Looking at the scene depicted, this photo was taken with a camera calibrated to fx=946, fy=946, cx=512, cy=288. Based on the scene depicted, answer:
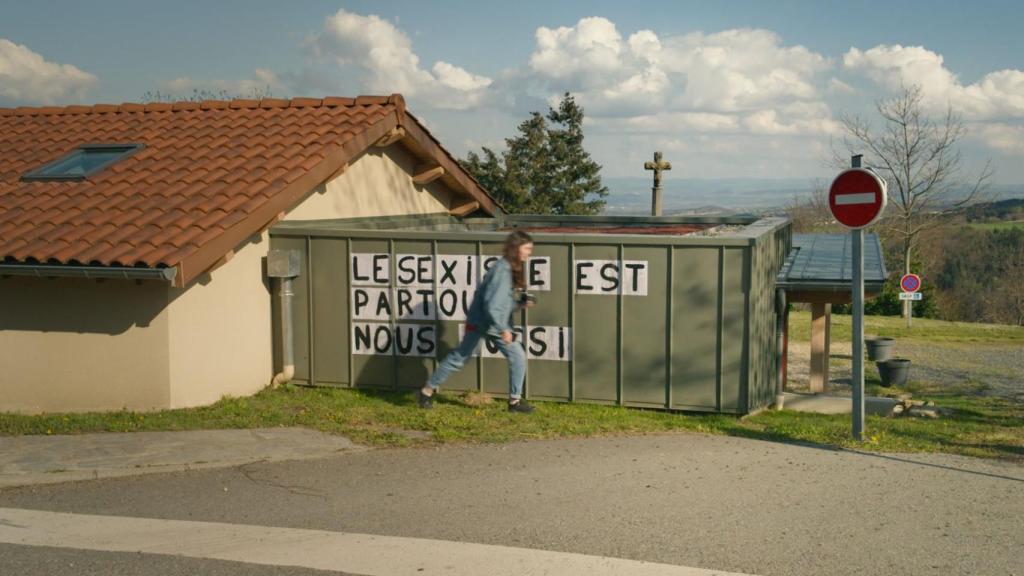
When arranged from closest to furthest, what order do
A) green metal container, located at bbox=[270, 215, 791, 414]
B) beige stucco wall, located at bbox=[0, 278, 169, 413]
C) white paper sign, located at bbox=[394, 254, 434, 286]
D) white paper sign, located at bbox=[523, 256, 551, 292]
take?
beige stucco wall, located at bbox=[0, 278, 169, 413], green metal container, located at bbox=[270, 215, 791, 414], white paper sign, located at bbox=[523, 256, 551, 292], white paper sign, located at bbox=[394, 254, 434, 286]

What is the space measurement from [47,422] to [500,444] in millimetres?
4367

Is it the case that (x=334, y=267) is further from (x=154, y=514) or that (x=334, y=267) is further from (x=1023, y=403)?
(x=1023, y=403)

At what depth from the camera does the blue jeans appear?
9.48 m

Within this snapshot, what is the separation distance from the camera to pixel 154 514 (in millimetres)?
6398

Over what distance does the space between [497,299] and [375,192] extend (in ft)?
14.1

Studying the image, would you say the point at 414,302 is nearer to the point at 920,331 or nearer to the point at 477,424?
the point at 477,424

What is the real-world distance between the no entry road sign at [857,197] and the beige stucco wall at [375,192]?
6.05 meters

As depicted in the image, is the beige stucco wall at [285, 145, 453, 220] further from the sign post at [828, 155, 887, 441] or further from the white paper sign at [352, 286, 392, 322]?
the sign post at [828, 155, 887, 441]

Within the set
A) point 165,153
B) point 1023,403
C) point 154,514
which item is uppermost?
point 165,153

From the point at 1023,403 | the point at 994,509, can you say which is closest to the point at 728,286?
the point at 994,509

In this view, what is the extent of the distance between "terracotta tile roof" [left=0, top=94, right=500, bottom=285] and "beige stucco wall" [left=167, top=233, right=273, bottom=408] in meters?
0.60

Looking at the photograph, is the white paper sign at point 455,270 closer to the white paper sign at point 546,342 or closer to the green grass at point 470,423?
the white paper sign at point 546,342

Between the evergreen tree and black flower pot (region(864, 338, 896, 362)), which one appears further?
the evergreen tree

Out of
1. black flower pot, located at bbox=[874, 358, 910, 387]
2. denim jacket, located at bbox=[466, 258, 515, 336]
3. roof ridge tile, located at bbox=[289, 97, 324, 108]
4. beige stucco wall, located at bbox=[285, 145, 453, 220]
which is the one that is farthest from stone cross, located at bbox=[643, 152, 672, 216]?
denim jacket, located at bbox=[466, 258, 515, 336]
